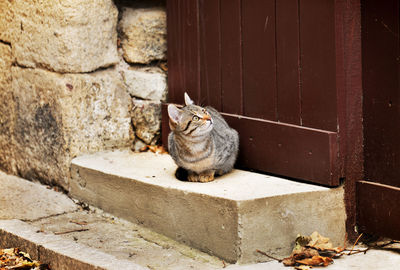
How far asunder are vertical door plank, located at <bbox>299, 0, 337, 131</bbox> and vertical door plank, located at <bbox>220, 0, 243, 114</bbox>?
0.55 metres

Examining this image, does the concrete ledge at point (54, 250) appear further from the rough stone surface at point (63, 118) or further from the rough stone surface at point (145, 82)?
the rough stone surface at point (145, 82)

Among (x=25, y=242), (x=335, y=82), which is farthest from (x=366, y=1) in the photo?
(x=25, y=242)

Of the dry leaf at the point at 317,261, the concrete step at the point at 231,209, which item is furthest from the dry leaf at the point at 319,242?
the dry leaf at the point at 317,261

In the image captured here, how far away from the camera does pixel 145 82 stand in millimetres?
4980

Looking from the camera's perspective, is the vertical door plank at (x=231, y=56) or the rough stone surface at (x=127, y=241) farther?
the vertical door plank at (x=231, y=56)

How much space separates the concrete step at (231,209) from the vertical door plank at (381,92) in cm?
29

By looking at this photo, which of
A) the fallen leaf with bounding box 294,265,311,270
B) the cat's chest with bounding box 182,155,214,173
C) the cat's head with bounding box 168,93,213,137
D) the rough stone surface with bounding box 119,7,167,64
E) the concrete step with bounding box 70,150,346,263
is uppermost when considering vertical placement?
the rough stone surface with bounding box 119,7,167,64

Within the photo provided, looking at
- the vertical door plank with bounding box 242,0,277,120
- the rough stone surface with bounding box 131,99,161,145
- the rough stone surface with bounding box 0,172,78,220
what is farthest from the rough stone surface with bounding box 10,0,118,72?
the vertical door plank with bounding box 242,0,277,120

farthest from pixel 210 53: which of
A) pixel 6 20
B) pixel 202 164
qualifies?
pixel 6 20

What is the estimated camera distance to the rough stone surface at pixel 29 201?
4.42m

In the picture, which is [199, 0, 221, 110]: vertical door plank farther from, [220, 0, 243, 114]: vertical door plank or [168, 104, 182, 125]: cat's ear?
[168, 104, 182, 125]: cat's ear

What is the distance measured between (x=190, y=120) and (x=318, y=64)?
0.81 metres

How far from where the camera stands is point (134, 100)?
5055 mm

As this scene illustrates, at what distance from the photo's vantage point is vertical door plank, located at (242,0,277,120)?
13.2 ft
